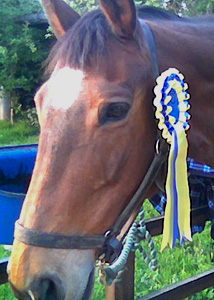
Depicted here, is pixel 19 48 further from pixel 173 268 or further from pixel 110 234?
pixel 110 234

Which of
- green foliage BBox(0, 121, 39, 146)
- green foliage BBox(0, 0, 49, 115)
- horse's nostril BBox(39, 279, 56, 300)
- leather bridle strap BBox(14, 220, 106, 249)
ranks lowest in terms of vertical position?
green foliage BBox(0, 121, 39, 146)

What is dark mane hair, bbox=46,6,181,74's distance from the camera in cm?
159

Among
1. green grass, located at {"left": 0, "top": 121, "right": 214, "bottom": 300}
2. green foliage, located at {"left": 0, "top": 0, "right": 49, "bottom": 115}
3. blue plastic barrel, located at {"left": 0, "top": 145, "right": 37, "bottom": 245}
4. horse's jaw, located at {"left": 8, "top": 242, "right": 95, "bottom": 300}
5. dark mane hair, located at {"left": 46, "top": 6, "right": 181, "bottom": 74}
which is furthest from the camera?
green foliage, located at {"left": 0, "top": 0, "right": 49, "bottom": 115}

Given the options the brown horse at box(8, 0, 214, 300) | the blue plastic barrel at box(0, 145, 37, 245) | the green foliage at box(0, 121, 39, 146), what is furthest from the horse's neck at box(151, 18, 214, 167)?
the green foliage at box(0, 121, 39, 146)

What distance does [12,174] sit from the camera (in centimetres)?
293

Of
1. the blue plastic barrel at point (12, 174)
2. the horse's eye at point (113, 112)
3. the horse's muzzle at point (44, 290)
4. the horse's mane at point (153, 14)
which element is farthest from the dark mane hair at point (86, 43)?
the blue plastic barrel at point (12, 174)

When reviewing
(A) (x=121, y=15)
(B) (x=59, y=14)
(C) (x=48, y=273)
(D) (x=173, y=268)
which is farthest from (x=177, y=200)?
(D) (x=173, y=268)

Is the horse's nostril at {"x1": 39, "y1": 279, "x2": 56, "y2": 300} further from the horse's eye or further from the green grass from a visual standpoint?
the green grass

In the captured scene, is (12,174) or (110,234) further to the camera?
(12,174)

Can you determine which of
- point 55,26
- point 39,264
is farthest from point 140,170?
point 55,26

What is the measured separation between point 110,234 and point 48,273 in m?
0.25

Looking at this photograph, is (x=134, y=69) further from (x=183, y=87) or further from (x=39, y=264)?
(x=39, y=264)

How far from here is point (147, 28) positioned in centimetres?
173

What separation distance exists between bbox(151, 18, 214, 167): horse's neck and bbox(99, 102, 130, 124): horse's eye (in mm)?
264
